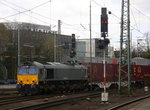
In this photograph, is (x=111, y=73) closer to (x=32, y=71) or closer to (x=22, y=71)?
(x=32, y=71)

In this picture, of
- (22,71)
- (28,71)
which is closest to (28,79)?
(28,71)

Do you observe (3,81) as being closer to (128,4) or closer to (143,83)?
(143,83)

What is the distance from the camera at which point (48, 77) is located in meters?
27.2

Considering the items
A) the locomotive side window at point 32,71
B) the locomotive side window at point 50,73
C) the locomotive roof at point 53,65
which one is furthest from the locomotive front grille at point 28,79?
the locomotive side window at point 50,73

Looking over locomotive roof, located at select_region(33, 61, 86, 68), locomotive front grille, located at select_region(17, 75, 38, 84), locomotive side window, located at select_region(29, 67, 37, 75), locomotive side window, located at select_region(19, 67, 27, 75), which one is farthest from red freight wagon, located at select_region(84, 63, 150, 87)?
locomotive side window, located at select_region(19, 67, 27, 75)

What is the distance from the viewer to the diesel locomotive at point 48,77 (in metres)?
25.8

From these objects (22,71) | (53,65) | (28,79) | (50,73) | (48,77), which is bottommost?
(28,79)

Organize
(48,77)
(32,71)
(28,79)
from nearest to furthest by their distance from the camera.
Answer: (28,79) < (32,71) < (48,77)

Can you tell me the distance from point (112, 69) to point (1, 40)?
92.2 ft

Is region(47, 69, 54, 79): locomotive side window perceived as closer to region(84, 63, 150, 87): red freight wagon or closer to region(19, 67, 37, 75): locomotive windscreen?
region(19, 67, 37, 75): locomotive windscreen

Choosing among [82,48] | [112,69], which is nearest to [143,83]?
[112,69]

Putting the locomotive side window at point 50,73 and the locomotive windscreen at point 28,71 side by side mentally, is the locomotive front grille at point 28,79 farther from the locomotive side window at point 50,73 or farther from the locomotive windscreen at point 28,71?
the locomotive side window at point 50,73

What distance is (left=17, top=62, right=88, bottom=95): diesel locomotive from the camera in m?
25.8

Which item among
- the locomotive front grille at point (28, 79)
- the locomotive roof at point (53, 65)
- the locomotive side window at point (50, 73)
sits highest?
the locomotive roof at point (53, 65)
